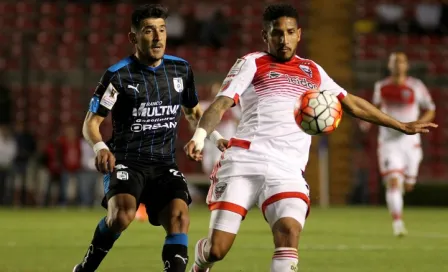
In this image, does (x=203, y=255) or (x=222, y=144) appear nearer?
(x=203, y=255)

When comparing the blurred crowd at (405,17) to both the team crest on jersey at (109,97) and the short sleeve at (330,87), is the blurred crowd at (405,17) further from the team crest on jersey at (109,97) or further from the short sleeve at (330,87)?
the team crest on jersey at (109,97)

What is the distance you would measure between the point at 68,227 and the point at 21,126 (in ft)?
22.5

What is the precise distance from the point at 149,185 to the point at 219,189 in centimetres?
68

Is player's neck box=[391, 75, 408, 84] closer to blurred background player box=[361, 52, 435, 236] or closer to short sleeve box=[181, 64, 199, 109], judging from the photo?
blurred background player box=[361, 52, 435, 236]

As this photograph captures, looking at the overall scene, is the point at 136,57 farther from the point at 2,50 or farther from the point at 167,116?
the point at 2,50

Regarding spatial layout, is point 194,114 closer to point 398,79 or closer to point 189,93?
point 189,93

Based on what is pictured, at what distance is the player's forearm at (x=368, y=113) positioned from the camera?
679cm

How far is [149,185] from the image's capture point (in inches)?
278

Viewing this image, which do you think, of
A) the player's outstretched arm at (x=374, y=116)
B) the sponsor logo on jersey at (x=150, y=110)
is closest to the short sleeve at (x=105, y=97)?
the sponsor logo on jersey at (x=150, y=110)

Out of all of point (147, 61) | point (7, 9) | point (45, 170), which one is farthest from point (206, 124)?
point (7, 9)

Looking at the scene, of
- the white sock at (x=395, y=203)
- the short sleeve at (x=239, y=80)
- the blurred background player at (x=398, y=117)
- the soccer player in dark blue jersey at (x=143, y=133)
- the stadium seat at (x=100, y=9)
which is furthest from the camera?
the stadium seat at (x=100, y=9)

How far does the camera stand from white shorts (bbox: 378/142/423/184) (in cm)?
1343

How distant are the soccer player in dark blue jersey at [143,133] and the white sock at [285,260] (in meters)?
0.95

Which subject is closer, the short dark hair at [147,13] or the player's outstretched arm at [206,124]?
the player's outstretched arm at [206,124]
